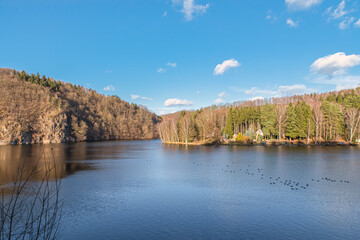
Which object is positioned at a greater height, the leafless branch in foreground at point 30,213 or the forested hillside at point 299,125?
the forested hillside at point 299,125

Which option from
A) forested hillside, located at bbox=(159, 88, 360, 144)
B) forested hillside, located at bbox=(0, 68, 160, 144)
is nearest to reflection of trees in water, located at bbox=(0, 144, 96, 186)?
forested hillside, located at bbox=(159, 88, 360, 144)

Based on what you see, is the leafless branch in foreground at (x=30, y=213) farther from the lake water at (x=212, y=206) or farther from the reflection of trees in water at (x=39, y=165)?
the reflection of trees in water at (x=39, y=165)

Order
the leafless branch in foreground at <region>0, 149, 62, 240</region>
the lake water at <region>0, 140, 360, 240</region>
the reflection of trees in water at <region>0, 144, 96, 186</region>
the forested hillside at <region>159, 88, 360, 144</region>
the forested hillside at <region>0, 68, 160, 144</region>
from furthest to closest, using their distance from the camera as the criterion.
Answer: the forested hillside at <region>0, 68, 160, 144</region> → the forested hillside at <region>159, 88, 360, 144</region> → the reflection of trees in water at <region>0, 144, 96, 186</region> → the lake water at <region>0, 140, 360, 240</region> → the leafless branch in foreground at <region>0, 149, 62, 240</region>

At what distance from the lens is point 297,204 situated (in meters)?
15.9

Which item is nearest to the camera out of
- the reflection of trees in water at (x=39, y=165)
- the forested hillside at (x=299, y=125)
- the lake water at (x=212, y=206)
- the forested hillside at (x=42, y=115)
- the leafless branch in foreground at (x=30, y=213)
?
the leafless branch in foreground at (x=30, y=213)

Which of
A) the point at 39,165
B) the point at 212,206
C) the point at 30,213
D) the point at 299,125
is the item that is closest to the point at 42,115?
the point at 39,165

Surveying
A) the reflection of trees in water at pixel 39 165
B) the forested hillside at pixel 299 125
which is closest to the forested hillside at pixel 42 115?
the forested hillside at pixel 299 125

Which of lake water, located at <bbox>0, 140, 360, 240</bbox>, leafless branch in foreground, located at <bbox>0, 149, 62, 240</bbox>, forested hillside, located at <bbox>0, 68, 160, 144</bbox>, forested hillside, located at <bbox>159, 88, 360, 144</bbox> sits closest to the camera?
leafless branch in foreground, located at <bbox>0, 149, 62, 240</bbox>

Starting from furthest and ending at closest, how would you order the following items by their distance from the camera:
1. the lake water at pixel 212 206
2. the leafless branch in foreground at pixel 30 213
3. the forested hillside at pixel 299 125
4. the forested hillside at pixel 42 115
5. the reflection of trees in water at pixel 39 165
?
1. the forested hillside at pixel 42 115
2. the forested hillside at pixel 299 125
3. the reflection of trees in water at pixel 39 165
4. the lake water at pixel 212 206
5. the leafless branch in foreground at pixel 30 213

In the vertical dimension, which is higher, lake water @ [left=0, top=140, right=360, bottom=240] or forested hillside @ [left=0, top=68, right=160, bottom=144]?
forested hillside @ [left=0, top=68, right=160, bottom=144]

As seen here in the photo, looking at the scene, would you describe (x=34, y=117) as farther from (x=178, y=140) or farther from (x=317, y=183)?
(x=317, y=183)

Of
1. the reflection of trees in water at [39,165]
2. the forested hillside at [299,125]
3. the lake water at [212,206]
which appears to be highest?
the forested hillside at [299,125]

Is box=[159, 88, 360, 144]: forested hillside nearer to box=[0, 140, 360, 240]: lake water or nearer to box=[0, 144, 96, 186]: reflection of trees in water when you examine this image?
box=[0, 144, 96, 186]: reflection of trees in water

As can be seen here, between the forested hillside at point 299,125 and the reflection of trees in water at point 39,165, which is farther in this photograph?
the forested hillside at point 299,125
